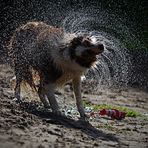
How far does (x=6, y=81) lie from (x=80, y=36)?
3.80m

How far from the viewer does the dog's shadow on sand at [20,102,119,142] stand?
749cm

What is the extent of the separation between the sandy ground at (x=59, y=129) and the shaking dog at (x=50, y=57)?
362 millimetres

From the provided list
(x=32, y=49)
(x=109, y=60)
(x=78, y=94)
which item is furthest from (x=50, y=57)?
(x=109, y=60)

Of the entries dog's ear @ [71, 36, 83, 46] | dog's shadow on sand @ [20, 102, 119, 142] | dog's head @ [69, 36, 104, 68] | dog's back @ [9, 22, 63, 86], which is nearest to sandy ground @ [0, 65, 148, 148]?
dog's shadow on sand @ [20, 102, 119, 142]

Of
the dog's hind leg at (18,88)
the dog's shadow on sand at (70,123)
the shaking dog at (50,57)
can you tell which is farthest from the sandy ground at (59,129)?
the shaking dog at (50,57)

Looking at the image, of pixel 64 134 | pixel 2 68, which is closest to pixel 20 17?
pixel 2 68

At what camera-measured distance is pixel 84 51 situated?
8.11 m

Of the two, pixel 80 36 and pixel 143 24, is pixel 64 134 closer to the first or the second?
pixel 80 36

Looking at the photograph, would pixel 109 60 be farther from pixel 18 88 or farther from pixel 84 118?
pixel 84 118

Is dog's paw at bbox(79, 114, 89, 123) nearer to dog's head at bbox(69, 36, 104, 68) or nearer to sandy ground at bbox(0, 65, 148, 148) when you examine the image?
sandy ground at bbox(0, 65, 148, 148)

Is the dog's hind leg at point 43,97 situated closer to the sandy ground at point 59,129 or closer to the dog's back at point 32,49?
the sandy ground at point 59,129

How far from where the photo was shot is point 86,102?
10578mm

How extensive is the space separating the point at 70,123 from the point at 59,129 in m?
0.62

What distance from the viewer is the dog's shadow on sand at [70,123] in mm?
7487
